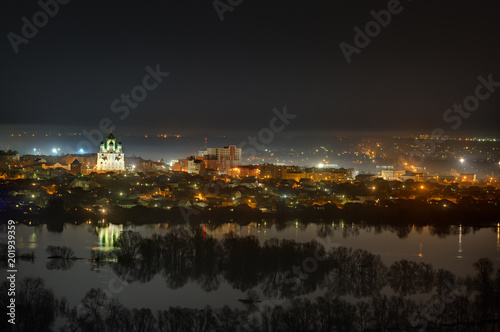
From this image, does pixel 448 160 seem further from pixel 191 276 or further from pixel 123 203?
pixel 191 276

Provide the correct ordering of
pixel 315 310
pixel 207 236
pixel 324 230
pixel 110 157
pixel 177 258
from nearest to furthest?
pixel 315 310, pixel 177 258, pixel 207 236, pixel 324 230, pixel 110 157

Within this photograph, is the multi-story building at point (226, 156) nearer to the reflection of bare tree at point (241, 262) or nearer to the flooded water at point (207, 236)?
the flooded water at point (207, 236)

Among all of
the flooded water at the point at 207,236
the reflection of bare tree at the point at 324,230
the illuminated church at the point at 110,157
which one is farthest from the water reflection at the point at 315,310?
the illuminated church at the point at 110,157

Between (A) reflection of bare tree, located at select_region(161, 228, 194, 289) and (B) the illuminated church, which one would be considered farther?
(B) the illuminated church

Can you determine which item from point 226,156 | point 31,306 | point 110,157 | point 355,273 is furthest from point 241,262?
point 226,156

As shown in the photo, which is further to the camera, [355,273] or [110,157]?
[110,157]

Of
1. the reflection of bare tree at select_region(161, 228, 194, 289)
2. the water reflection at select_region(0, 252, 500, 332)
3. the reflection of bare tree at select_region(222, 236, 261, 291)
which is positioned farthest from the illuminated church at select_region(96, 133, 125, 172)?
the water reflection at select_region(0, 252, 500, 332)

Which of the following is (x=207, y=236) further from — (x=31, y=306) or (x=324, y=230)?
(x=31, y=306)

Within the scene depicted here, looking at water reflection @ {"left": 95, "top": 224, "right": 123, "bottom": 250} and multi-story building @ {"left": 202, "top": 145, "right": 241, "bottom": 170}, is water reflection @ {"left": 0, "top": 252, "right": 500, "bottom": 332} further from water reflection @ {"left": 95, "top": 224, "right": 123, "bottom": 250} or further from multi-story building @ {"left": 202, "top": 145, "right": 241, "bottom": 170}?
multi-story building @ {"left": 202, "top": 145, "right": 241, "bottom": 170}

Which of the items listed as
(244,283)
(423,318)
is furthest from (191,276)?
(423,318)
